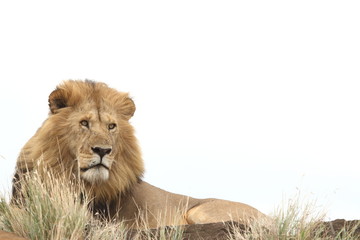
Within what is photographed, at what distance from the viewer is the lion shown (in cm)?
694

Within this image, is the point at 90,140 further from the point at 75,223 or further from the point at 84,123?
the point at 75,223

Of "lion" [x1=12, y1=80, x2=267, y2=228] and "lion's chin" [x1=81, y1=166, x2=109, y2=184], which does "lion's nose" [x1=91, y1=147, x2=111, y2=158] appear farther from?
"lion's chin" [x1=81, y1=166, x2=109, y2=184]

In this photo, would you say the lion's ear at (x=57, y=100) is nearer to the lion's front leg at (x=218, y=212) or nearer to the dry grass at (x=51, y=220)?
the dry grass at (x=51, y=220)

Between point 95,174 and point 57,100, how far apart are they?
985mm

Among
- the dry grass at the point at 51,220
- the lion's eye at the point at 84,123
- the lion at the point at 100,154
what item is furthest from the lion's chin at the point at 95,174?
the dry grass at the point at 51,220

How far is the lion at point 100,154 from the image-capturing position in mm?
6941

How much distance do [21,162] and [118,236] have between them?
2000 mm

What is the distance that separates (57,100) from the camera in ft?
24.2

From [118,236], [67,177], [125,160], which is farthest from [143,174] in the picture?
[118,236]

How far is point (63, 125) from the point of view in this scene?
719cm

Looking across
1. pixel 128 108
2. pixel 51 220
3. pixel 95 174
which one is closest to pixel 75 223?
pixel 51 220

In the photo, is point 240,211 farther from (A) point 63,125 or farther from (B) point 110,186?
(A) point 63,125

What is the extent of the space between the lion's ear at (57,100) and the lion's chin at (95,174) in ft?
2.82

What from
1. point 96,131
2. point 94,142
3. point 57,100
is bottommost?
point 94,142
